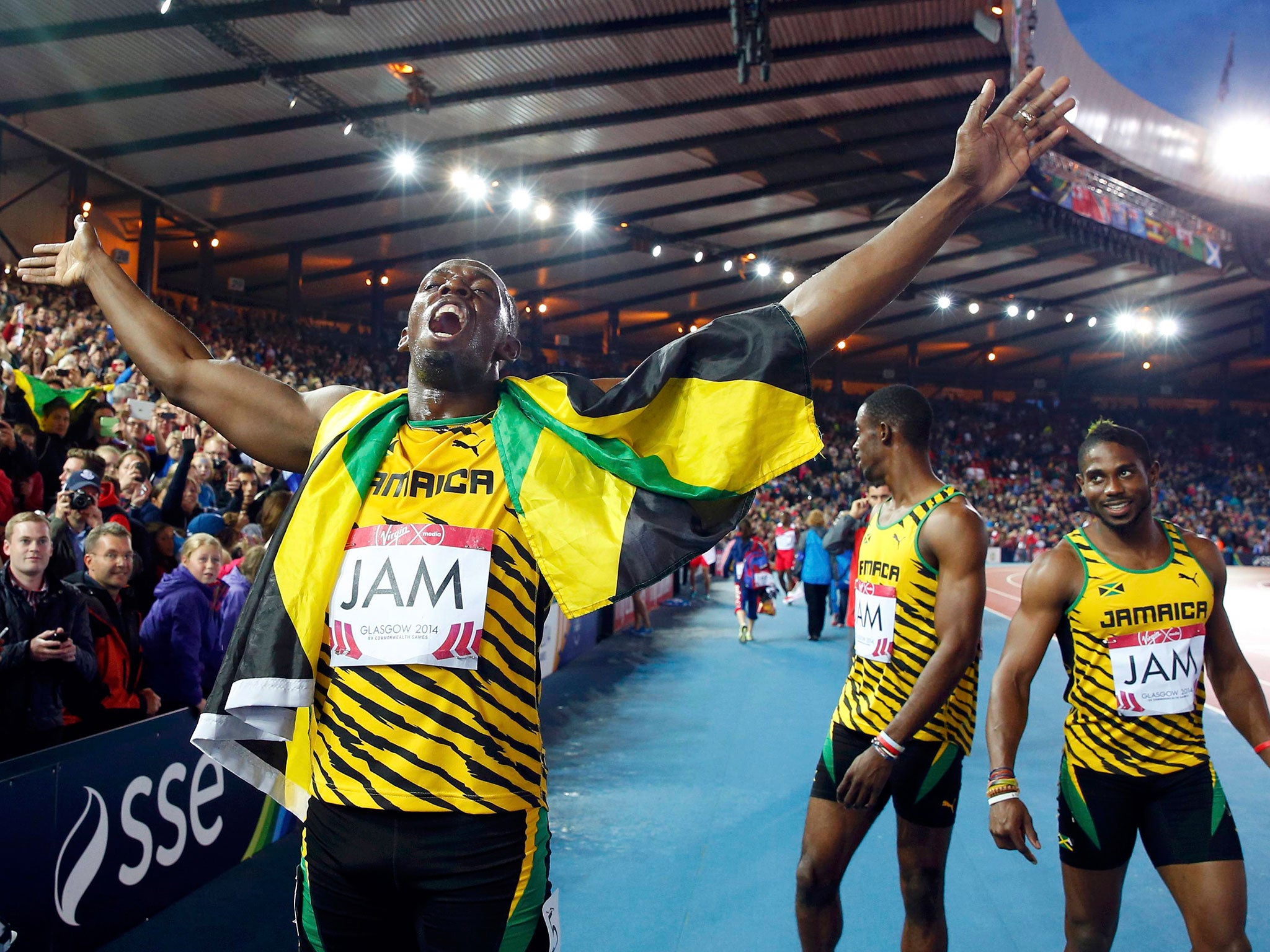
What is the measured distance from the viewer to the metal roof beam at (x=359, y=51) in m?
12.9

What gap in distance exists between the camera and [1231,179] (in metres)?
28.8

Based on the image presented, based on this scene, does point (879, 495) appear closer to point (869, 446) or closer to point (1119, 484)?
point (869, 446)

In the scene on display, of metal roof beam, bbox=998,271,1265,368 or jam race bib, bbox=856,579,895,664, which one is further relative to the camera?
metal roof beam, bbox=998,271,1265,368

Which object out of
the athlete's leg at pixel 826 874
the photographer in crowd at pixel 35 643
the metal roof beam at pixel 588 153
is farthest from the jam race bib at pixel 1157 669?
the metal roof beam at pixel 588 153

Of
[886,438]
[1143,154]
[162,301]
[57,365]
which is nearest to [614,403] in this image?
Answer: [886,438]

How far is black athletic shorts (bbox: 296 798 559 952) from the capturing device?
165cm

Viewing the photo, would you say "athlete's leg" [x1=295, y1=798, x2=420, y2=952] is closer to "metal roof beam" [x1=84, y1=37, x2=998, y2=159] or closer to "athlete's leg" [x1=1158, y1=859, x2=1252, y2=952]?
"athlete's leg" [x1=1158, y1=859, x2=1252, y2=952]

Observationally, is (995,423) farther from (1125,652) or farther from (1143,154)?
(1125,652)

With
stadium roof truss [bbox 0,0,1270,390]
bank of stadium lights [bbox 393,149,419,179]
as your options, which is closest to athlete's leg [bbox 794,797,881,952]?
stadium roof truss [bbox 0,0,1270,390]

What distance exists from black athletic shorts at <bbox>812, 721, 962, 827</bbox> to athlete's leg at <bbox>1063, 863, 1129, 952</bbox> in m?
0.44

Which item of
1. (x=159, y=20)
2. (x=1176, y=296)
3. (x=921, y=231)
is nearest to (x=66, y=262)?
(x=921, y=231)

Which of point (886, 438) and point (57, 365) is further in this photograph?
point (57, 365)

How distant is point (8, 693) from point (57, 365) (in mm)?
6379

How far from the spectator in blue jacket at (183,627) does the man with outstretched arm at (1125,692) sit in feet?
13.0
